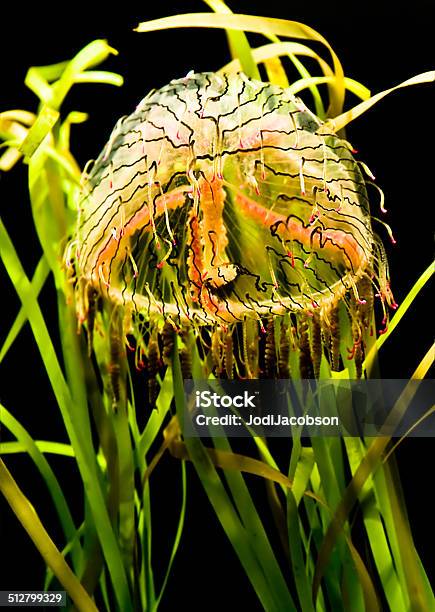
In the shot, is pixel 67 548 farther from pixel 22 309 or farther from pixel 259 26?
pixel 259 26

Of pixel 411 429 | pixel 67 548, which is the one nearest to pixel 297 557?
pixel 411 429

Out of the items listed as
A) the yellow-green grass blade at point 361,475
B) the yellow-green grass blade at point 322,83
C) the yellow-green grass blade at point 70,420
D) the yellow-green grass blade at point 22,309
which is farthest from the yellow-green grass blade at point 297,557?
the yellow-green grass blade at point 322,83

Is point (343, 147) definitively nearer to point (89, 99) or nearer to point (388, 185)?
point (388, 185)

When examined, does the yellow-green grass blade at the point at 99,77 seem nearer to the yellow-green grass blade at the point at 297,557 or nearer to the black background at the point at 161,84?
the black background at the point at 161,84

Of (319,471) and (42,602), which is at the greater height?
(319,471)

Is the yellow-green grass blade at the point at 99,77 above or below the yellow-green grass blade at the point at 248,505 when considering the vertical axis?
above

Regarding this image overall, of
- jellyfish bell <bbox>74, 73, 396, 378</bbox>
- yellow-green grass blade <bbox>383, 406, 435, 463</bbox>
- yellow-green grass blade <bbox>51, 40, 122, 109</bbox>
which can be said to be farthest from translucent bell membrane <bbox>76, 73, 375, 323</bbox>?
yellow-green grass blade <bbox>383, 406, 435, 463</bbox>

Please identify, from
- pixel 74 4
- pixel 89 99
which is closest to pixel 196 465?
pixel 89 99
